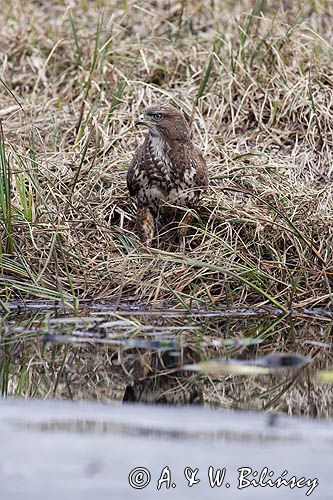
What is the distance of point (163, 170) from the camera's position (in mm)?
6496

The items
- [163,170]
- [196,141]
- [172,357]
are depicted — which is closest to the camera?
[172,357]

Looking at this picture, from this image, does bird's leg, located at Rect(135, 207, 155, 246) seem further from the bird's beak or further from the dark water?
the dark water

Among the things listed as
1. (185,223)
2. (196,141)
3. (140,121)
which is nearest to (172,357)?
(185,223)

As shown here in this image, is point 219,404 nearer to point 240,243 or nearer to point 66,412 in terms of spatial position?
point 66,412

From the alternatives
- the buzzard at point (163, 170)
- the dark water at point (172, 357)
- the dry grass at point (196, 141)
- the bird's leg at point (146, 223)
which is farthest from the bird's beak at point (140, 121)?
the dark water at point (172, 357)

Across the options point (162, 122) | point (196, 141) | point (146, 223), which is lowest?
point (146, 223)

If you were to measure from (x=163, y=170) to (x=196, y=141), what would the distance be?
1.35m

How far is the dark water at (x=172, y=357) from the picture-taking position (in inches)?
167

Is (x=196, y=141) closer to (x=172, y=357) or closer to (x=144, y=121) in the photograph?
(x=144, y=121)

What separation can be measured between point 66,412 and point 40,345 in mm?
1040

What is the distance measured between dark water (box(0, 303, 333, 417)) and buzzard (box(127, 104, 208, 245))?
91 cm

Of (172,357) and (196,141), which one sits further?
(196,141)

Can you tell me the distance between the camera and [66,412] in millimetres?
3943

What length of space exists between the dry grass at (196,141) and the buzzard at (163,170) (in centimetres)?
17
